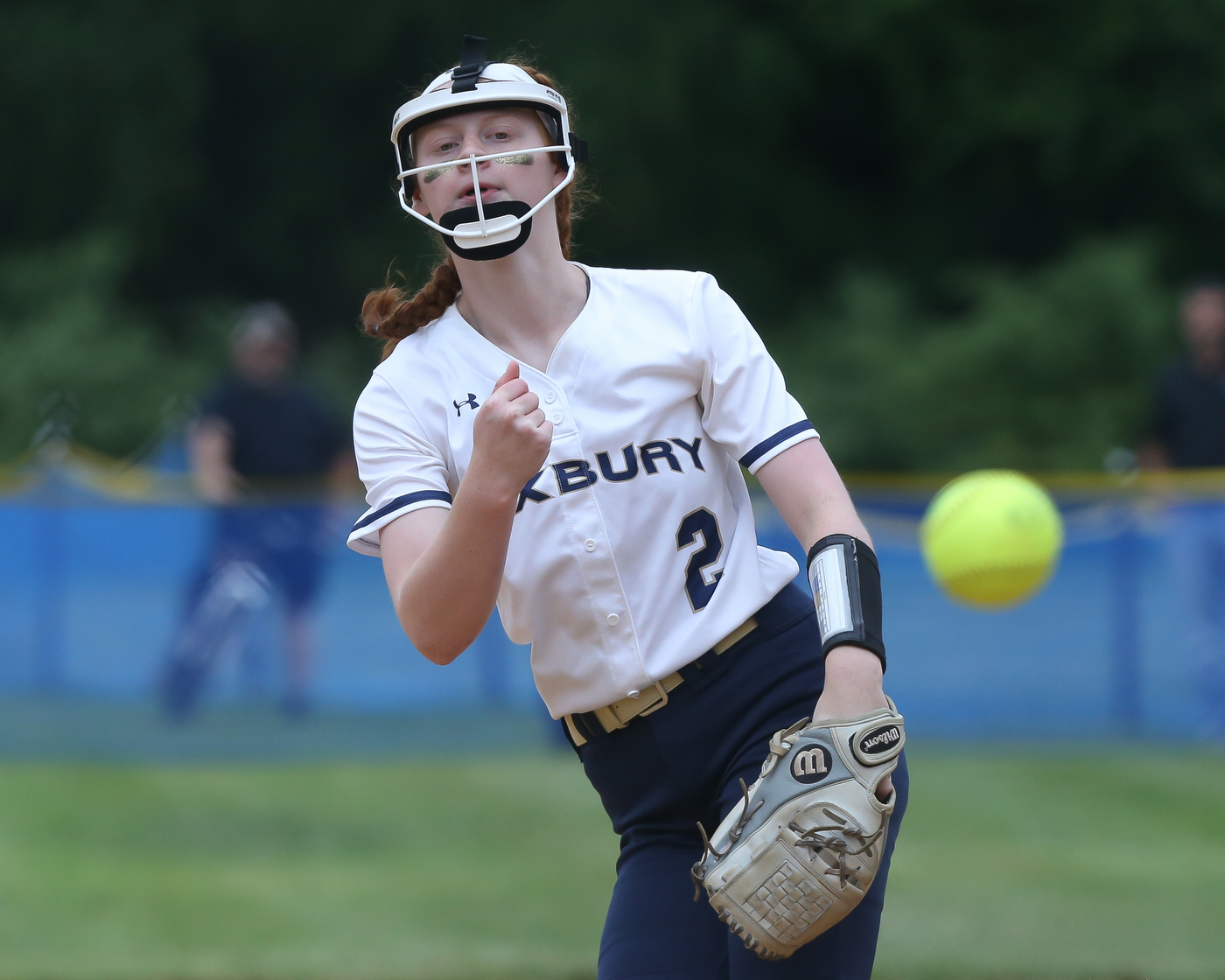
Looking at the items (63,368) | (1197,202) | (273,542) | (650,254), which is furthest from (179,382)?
(1197,202)

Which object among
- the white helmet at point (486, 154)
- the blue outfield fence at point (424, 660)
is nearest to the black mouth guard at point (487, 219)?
the white helmet at point (486, 154)

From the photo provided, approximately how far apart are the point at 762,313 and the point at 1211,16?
5.76 meters

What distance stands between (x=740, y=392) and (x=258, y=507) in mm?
5983

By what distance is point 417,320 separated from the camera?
9.44 ft

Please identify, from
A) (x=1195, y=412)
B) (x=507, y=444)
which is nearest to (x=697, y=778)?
(x=507, y=444)

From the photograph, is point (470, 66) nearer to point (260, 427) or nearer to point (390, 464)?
point (390, 464)

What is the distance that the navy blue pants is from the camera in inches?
105

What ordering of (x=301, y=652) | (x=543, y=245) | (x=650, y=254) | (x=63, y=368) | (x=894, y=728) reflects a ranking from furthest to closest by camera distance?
(x=650, y=254), (x=63, y=368), (x=301, y=652), (x=543, y=245), (x=894, y=728)

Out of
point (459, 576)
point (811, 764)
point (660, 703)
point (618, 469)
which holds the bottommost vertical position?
point (811, 764)

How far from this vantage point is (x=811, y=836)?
7.97 ft

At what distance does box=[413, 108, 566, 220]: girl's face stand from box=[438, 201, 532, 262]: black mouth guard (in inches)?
0.6

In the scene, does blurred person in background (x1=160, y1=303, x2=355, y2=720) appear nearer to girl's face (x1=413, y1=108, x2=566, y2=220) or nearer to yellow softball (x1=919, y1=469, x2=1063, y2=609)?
yellow softball (x1=919, y1=469, x2=1063, y2=609)

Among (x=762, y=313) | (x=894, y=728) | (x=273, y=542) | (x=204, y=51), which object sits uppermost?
(x=204, y=51)

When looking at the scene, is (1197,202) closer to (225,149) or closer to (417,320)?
(225,149)
